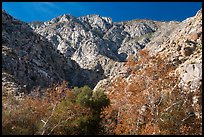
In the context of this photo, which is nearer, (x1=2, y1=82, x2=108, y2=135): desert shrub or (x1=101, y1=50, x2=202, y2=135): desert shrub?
(x1=101, y1=50, x2=202, y2=135): desert shrub

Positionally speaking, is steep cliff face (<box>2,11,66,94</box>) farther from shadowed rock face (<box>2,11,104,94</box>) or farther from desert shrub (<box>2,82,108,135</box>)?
desert shrub (<box>2,82,108,135</box>)

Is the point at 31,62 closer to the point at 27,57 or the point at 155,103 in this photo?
the point at 27,57

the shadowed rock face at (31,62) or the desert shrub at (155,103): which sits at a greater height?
the shadowed rock face at (31,62)

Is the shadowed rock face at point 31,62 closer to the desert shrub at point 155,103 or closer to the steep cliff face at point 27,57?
the steep cliff face at point 27,57

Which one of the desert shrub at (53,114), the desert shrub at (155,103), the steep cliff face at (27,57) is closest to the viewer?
the desert shrub at (155,103)

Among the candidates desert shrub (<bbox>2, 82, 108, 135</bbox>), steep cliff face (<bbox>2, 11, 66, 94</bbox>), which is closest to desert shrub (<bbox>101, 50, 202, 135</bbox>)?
desert shrub (<bbox>2, 82, 108, 135</bbox>)

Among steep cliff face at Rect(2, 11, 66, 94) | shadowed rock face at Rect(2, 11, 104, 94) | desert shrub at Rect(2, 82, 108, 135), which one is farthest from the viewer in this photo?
steep cliff face at Rect(2, 11, 66, 94)

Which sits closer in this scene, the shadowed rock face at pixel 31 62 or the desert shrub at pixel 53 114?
the desert shrub at pixel 53 114

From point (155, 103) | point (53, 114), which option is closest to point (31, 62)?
point (53, 114)

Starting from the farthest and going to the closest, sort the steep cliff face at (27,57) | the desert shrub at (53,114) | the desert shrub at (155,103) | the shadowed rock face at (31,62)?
1. the steep cliff face at (27,57)
2. the shadowed rock face at (31,62)
3. the desert shrub at (53,114)
4. the desert shrub at (155,103)

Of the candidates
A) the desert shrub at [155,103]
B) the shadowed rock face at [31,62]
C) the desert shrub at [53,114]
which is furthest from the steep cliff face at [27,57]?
the desert shrub at [155,103]

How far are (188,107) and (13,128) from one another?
15.7 metres

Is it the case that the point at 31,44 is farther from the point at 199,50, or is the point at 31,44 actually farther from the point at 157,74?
the point at 157,74

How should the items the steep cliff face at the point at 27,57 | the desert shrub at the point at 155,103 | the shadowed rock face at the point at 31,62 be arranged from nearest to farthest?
1. the desert shrub at the point at 155,103
2. the shadowed rock face at the point at 31,62
3. the steep cliff face at the point at 27,57
